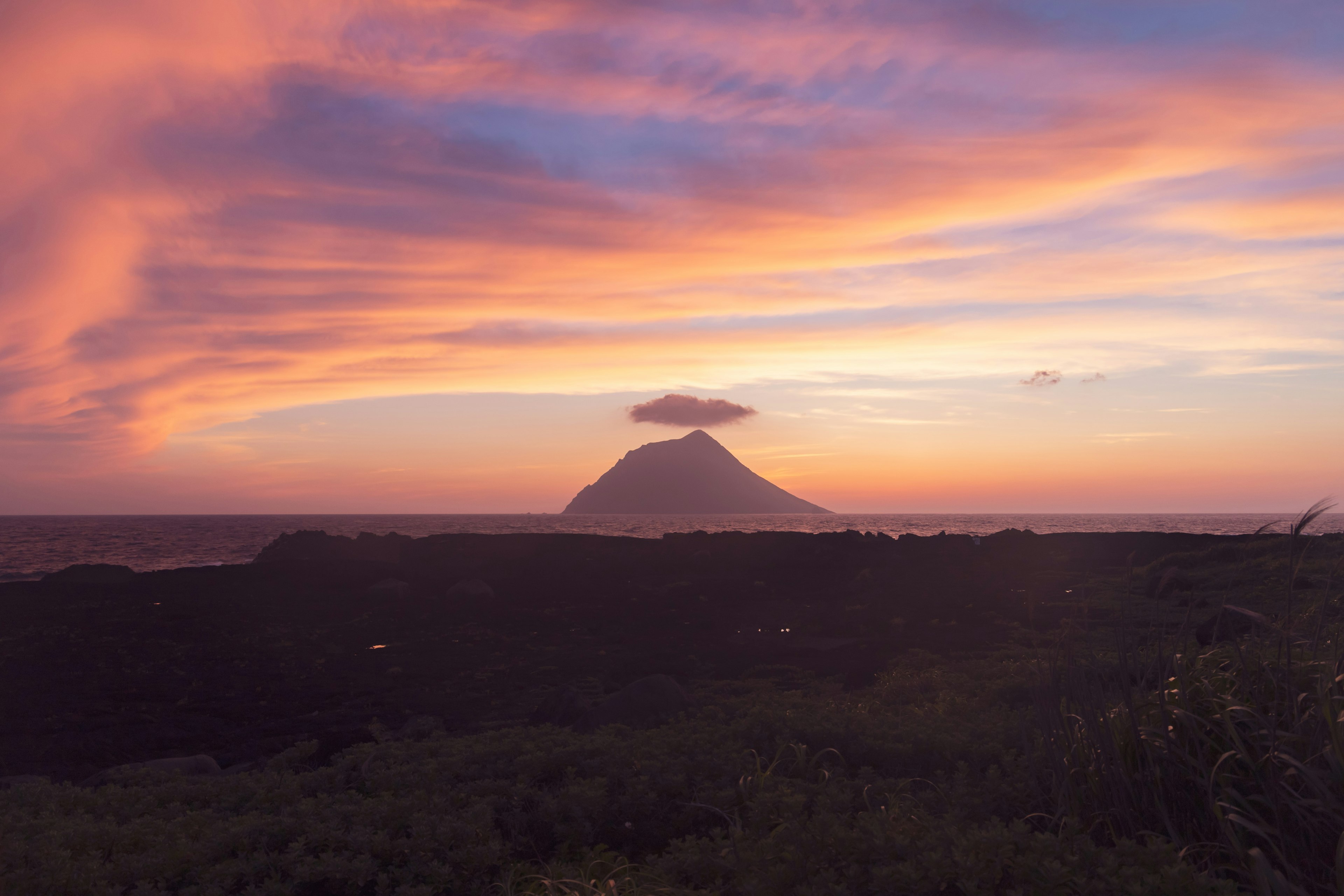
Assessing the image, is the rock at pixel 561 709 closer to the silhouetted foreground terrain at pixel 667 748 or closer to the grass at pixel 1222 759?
the silhouetted foreground terrain at pixel 667 748

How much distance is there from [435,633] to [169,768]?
1032 cm

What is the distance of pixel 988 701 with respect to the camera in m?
8.71

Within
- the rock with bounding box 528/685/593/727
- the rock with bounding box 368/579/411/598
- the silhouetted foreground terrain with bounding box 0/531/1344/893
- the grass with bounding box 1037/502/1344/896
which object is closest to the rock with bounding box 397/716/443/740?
the silhouetted foreground terrain with bounding box 0/531/1344/893

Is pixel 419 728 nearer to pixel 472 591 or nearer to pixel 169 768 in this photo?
pixel 169 768

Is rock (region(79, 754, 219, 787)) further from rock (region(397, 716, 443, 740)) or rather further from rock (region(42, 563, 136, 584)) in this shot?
rock (region(42, 563, 136, 584))

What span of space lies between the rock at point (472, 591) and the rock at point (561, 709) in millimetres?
14258

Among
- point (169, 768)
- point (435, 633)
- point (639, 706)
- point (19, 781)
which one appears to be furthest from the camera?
point (435, 633)

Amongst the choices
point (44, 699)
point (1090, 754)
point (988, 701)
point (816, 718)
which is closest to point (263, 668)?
point (44, 699)

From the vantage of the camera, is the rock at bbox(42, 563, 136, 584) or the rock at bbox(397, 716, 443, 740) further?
the rock at bbox(42, 563, 136, 584)

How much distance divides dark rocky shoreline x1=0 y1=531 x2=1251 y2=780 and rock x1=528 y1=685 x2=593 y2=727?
37.3 inches

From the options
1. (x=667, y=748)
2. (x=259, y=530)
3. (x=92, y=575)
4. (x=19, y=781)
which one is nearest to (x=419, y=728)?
(x=19, y=781)

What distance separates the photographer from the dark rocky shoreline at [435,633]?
37.7 ft

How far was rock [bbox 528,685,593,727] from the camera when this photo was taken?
9.50 meters

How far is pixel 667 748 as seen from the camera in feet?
23.4
